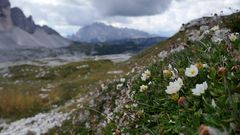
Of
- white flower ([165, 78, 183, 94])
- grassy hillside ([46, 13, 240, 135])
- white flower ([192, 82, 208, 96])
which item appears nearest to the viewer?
grassy hillside ([46, 13, 240, 135])

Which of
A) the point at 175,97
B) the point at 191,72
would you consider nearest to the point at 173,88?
the point at 175,97

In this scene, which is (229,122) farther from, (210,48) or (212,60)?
(210,48)

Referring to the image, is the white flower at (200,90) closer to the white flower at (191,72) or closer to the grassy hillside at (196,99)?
the grassy hillside at (196,99)

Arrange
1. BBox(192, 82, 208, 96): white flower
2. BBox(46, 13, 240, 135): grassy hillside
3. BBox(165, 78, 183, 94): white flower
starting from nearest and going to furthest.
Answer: BBox(46, 13, 240, 135): grassy hillside
BBox(192, 82, 208, 96): white flower
BBox(165, 78, 183, 94): white flower

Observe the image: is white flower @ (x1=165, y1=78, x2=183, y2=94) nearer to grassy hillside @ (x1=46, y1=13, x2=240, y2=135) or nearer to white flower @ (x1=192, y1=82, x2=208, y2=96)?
grassy hillside @ (x1=46, y1=13, x2=240, y2=135)

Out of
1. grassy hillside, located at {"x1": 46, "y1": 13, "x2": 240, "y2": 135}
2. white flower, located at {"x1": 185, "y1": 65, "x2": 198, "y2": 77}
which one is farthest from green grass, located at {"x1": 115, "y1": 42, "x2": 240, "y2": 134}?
white flower, located at {"x1": 185, "y1": 65, "x2": 198, "y2": 77}

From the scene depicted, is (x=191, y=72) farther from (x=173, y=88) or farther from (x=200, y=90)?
(x=200, y=90)

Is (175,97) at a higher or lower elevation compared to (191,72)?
lower

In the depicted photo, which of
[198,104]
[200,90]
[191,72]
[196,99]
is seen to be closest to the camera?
[200,90]

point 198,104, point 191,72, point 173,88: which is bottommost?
point 198,104

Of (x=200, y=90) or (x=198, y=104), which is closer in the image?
(x=200, y=90)

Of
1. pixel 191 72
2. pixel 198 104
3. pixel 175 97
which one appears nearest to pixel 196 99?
pixel 198 104

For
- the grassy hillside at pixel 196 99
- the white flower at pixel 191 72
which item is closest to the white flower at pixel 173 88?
the grassy hillside at pixel 196 99

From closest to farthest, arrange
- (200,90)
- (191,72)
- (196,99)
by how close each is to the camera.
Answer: (200,90), (196,99), (191,72)
